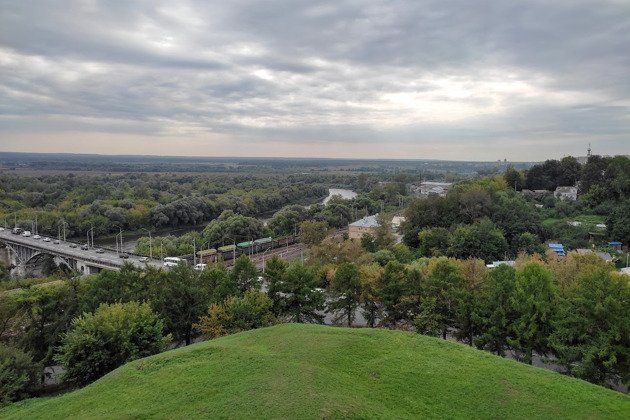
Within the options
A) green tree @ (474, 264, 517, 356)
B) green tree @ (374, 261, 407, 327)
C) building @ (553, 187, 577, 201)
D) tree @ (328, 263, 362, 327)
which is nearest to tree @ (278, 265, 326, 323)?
tree @ (328, 263, 362, 327)

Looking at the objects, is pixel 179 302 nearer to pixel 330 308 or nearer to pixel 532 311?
pixel 330 308

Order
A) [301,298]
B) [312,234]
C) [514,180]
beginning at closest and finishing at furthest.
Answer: [301,298] → [312,234] → [514,180]

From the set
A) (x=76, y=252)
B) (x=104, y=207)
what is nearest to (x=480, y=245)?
(x=76, y=252)

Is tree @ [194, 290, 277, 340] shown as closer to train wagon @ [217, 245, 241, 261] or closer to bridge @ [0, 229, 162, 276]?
bridge @ [0, 229, 162, 276]

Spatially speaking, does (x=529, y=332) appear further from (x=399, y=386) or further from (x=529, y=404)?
(x=399, y=386)

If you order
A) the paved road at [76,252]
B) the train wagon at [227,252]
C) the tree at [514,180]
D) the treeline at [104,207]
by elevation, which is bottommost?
the train wagon at [227,252]

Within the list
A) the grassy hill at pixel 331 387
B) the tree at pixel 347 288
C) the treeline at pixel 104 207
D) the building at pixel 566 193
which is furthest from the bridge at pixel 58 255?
the building at pixel 566 193

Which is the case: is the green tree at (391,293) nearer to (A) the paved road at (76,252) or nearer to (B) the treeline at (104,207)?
(A) the paved road at (76,252)
